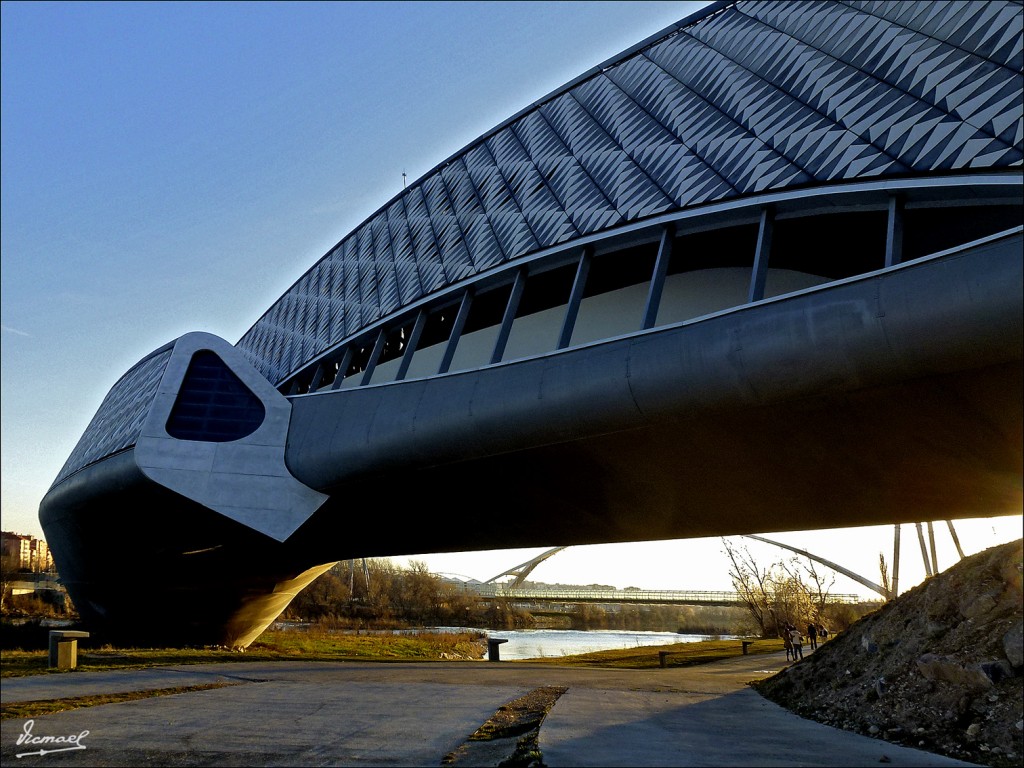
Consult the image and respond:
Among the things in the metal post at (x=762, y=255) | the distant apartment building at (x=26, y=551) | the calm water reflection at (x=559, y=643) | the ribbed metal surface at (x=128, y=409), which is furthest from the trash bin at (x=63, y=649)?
the distant apartment building at (x=26, y=551)

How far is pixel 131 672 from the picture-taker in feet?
52.3

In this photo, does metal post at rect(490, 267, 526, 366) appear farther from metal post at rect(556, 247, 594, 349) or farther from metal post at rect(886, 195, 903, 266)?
metal post at rect(886, 195, 903, 266)

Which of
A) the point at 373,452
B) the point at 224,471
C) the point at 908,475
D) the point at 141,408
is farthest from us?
the point at 141,408

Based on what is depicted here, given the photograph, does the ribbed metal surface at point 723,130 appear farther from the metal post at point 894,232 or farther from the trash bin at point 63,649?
the trash bin at point 63,649

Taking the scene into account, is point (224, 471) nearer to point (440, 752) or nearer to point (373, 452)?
point (373, 452)

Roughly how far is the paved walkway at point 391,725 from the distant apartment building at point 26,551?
10960 cm

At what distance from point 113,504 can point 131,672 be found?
11.7 metres

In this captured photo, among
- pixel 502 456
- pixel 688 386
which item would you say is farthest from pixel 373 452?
pixel 688 386

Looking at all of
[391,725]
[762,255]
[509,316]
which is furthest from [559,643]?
[391,725]

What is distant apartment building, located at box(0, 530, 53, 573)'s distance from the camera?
110 meters

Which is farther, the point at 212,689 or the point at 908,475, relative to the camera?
the point at 908,475

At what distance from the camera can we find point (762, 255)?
51.9 ft

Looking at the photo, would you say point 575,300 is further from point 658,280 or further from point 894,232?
point 894,232

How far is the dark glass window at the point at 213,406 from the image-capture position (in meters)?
23.4
